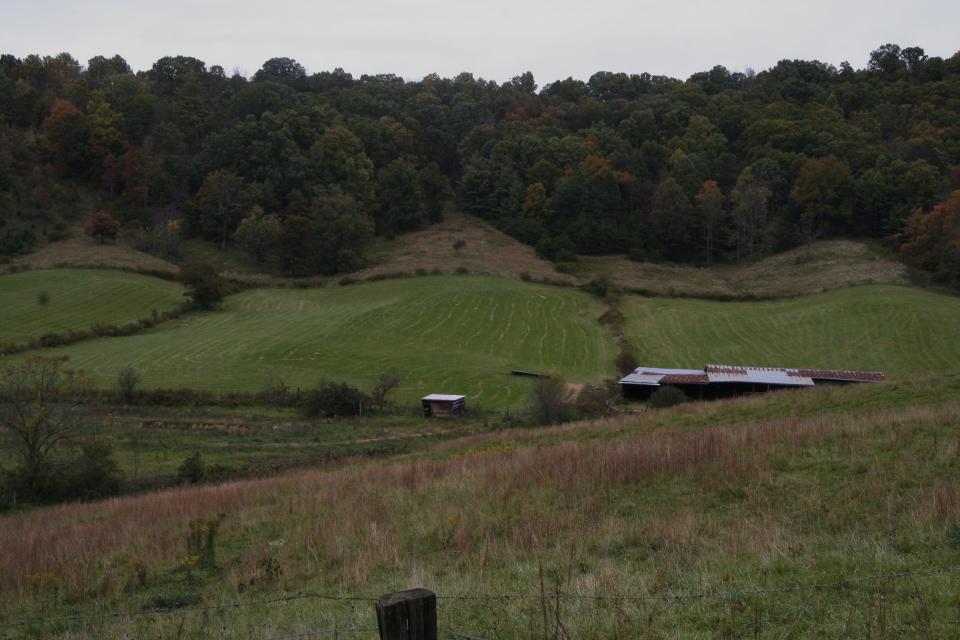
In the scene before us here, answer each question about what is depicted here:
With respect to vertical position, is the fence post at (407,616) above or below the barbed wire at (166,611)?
above

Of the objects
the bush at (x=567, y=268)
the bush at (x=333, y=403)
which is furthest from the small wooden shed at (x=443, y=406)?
the bush at (x=567, y=268)

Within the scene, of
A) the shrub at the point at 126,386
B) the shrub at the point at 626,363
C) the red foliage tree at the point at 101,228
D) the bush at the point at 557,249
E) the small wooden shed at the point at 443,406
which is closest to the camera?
the small wooden shed at the point at 443,406

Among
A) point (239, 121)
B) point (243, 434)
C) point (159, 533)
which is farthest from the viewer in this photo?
point (239, 121)

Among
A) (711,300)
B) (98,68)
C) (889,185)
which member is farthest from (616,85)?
(98,68)

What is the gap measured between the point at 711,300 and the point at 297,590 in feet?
227

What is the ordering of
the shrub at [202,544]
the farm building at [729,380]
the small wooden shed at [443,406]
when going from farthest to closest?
the farm building at [729,380] → the small wooden shed at [443,406] → the shrub at [202,544]

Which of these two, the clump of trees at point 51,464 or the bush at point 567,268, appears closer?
the clump of trees at point 51,464

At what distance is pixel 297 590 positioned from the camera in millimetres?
8297

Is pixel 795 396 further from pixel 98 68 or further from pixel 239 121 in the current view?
pixel 98 68

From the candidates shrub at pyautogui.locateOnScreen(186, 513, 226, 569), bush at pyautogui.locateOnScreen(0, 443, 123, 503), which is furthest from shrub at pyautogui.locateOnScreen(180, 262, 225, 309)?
shrub at pyautogui.locateOnScreen(186, 513, 226, 569)

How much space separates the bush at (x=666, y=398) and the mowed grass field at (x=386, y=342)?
7682mm

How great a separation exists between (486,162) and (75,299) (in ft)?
231

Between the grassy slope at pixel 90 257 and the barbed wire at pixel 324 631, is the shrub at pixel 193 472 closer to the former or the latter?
the barbed wire at pixel 324 631

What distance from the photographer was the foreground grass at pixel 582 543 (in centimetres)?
590
